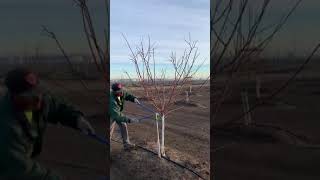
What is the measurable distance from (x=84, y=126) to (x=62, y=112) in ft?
0.77

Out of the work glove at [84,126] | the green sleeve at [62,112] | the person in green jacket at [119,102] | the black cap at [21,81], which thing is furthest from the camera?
the person in green jacket at [119,102]

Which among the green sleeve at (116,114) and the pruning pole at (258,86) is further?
the green sleeve at (116,114)

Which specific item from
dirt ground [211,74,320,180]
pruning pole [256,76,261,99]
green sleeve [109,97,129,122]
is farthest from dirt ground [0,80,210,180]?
pruning pole [256,76,261,99]

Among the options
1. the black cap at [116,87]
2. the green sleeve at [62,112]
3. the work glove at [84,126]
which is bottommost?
the work glove at [84,126]

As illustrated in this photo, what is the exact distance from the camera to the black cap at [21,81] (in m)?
3.95

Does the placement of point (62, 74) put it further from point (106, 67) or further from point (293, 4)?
point (293, 4)

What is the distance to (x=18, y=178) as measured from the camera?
3848 millimetres

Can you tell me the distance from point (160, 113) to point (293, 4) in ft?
18.5

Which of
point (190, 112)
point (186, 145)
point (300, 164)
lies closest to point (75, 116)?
point (300, 164)

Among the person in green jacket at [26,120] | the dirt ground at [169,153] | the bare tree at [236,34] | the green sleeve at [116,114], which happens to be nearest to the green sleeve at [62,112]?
the person in green jacket at [26,120]

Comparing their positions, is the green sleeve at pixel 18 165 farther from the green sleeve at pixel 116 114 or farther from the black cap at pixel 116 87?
the green sleeve at pixel 116 114

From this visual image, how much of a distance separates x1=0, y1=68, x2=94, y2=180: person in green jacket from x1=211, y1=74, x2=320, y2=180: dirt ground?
52.6 inches

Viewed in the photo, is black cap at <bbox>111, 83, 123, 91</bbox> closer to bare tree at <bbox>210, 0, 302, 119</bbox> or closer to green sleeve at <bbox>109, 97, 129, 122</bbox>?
green sleeve at <bbox>109, 97, 129, 122</bbox>

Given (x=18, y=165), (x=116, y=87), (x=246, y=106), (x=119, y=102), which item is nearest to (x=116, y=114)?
(x=119, y=102)
